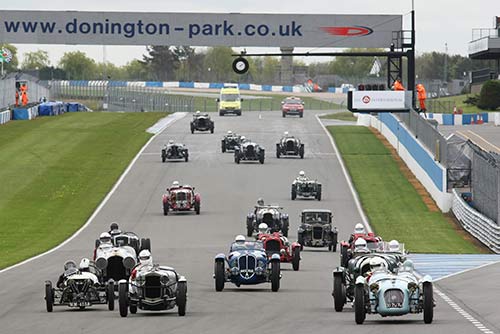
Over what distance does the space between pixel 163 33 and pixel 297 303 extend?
43355mm

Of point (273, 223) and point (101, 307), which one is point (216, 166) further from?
point (101, 307)

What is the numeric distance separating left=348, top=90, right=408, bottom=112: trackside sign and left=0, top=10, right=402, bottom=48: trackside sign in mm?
2683

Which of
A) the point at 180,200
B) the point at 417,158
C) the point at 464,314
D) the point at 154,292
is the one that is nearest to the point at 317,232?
the point at 180,200

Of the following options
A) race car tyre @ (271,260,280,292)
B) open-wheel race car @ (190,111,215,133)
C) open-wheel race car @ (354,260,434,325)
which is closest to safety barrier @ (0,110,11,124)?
open-wheel race car @ (190,111,215,133)

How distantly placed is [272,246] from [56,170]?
35875 mm

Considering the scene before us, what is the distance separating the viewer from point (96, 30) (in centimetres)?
7012

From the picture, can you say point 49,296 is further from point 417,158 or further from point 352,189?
point 417,158

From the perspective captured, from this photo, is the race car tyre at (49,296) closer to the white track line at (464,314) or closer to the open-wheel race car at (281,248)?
the white track line at (464,314)

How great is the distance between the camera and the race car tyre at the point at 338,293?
2564 centimetres

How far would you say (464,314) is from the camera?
26000 millimetres

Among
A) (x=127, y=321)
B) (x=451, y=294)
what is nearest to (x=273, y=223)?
(x=451, y=294)

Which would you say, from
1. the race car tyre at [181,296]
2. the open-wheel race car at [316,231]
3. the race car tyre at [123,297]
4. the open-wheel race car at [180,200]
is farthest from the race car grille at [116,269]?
the open-wheel race car at [180,200]

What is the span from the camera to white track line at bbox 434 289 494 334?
23578mm

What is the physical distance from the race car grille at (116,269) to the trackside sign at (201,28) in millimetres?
40782
